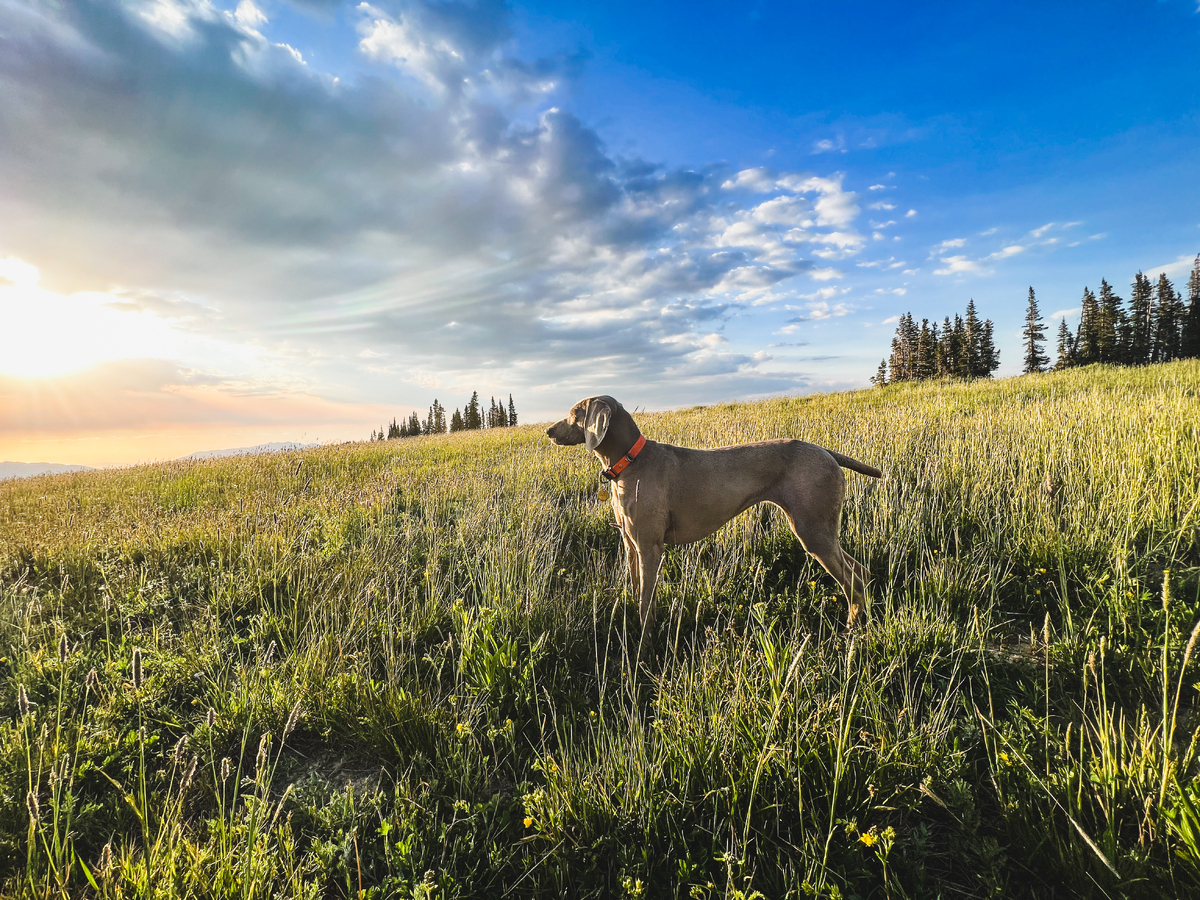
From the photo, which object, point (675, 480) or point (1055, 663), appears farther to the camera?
point (675, 480)

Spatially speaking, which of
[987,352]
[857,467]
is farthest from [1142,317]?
[857,467]

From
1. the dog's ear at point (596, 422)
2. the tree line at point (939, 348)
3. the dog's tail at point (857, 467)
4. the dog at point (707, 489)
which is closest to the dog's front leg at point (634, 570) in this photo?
the dog at point (707, 489)

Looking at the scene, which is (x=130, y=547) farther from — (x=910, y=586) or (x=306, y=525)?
(x=910, y=586)

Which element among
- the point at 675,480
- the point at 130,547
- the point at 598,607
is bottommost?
the point at 598,607

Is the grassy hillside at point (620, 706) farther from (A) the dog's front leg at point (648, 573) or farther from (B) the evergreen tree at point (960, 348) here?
(B) the evergreen tree at point (960, 348)

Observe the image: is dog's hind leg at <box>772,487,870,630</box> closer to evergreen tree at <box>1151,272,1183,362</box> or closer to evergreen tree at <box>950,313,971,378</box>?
evergreen tree at <box>950,313,971,378</box>

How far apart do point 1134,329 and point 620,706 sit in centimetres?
6894

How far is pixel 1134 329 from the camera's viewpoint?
4666cm

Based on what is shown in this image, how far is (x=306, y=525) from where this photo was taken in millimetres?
6273

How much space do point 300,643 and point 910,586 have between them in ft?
16.3

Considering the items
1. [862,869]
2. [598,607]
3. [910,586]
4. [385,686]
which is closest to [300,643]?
[385,686]

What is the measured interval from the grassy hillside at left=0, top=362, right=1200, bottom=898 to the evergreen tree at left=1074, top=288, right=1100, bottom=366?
2174 inches

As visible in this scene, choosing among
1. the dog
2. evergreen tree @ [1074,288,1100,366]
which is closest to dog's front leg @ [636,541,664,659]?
the dog

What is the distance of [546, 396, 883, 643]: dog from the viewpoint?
3945 millimetres
